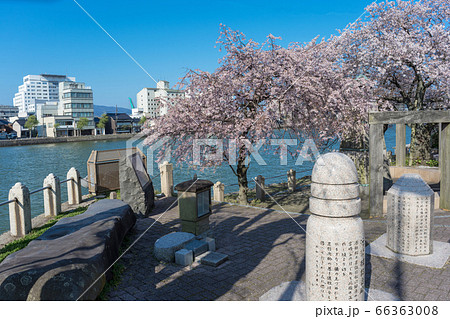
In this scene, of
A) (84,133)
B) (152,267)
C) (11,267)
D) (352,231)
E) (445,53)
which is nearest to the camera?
(352,231)

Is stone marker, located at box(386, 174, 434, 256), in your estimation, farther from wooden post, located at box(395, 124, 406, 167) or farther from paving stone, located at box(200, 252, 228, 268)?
wooden post, located at box(395, 124, 406, 167)

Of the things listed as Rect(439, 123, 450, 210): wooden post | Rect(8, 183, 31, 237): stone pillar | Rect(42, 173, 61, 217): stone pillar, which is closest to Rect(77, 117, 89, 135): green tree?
Rect(42, 173, 61, 217): stone pillar

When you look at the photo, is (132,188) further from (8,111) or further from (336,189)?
(8,111)

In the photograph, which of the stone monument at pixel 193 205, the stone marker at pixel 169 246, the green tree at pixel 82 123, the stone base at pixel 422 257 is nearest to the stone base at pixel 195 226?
the stone monument at pixel 193 205

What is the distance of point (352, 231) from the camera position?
4156 millimetres

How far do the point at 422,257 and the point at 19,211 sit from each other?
10.5 meters

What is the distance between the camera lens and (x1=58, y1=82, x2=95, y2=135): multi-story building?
317 feet

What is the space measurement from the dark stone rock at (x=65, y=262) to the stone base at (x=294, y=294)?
2.57 metres

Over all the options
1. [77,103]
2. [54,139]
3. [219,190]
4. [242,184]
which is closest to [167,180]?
[219,190]

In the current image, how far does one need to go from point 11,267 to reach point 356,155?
13515mm

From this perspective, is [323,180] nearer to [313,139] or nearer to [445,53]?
[313,139]

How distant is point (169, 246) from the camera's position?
272 inches

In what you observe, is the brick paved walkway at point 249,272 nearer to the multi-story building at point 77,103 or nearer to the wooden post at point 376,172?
the wooden post at point 376,172

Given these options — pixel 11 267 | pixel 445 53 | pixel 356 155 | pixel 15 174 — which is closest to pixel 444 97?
pixel 445 53
